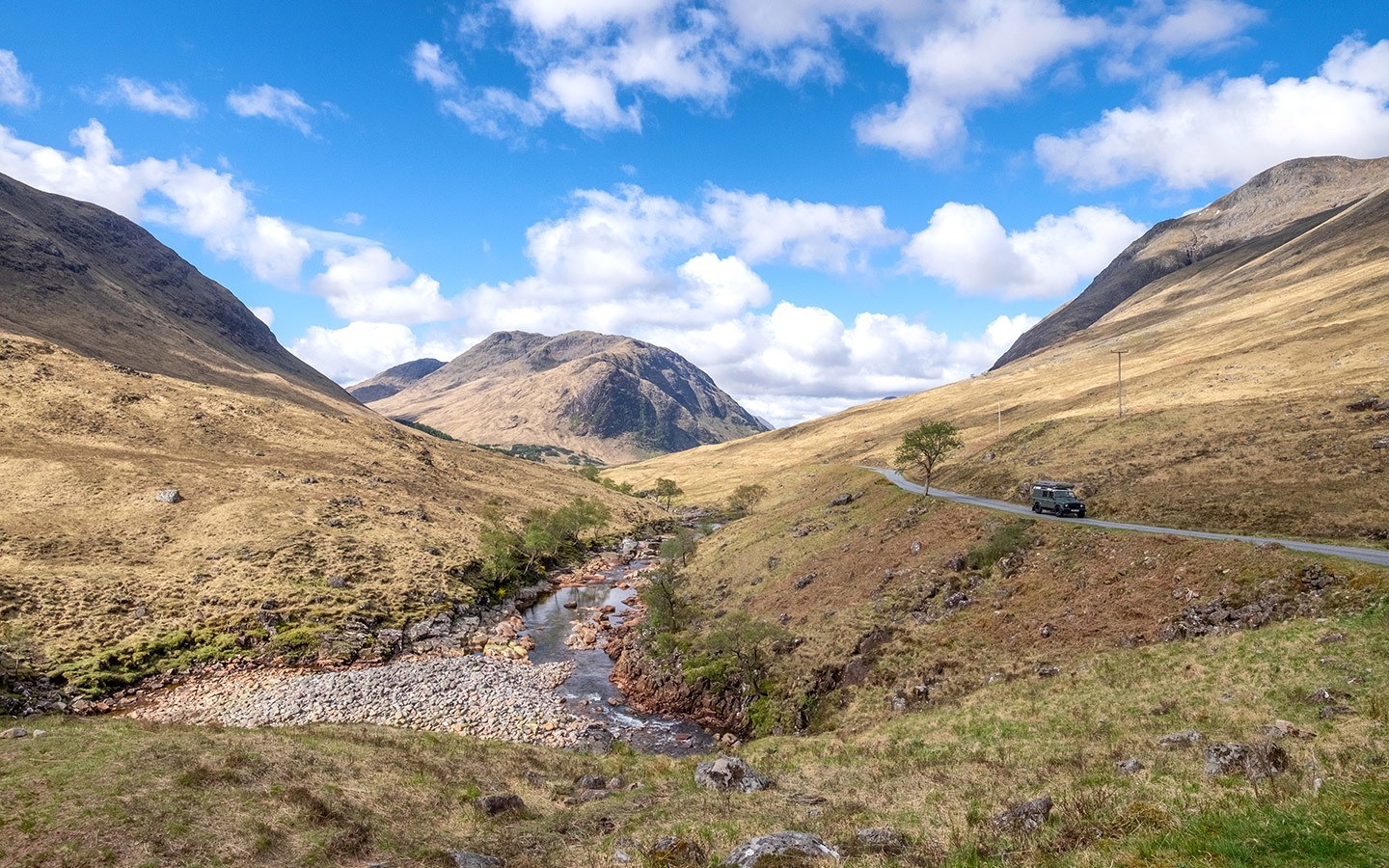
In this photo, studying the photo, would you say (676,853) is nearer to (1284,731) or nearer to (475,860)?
(475,860)

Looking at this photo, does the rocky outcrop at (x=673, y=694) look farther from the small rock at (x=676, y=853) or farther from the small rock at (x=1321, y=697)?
the small rock at (x=1321, y=697)

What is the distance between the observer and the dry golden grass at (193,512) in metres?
53.5

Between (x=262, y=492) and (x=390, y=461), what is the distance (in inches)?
1541

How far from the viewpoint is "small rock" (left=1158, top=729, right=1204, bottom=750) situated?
19719 mm

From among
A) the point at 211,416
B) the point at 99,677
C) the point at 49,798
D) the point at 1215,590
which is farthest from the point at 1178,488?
the point at 211,416

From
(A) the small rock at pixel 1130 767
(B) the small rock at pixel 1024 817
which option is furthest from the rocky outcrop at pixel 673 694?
(B) the small rock at pixel 1024 817

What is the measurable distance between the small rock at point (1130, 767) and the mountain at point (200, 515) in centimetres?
5890

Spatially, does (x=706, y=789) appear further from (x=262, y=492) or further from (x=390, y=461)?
(x=390, y=461)

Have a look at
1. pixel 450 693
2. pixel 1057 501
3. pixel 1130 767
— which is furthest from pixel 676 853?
pixel 1057 501

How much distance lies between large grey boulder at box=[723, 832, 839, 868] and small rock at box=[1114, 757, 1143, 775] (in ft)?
32.9

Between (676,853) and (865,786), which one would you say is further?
(865,786)

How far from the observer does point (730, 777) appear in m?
24.4

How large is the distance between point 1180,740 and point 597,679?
42.9 m

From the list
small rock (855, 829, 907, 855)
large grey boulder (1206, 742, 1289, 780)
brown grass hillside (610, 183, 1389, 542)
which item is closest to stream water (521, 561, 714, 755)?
small rock (855, 829, 907, 855)
